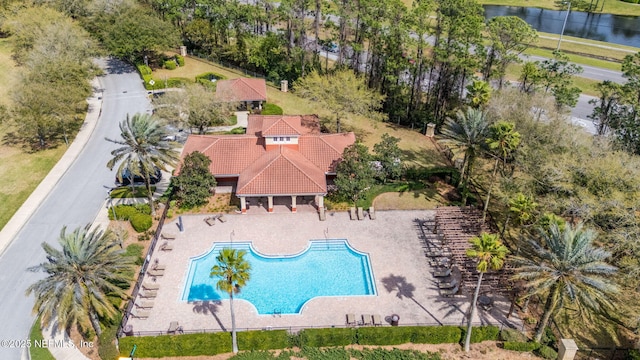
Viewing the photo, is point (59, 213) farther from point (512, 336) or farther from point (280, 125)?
point (512, 336)

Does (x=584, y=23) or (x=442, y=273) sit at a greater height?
(x=584, y=23)

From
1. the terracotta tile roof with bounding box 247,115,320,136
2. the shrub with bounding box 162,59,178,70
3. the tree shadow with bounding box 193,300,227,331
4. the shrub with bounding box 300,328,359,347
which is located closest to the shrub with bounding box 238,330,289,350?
the shrub with bounding box 300,328,359,347

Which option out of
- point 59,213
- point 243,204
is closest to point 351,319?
point 243,204

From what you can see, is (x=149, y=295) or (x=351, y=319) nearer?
(x=351, y=319)

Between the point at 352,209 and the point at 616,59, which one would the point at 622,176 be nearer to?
the point at 352,209

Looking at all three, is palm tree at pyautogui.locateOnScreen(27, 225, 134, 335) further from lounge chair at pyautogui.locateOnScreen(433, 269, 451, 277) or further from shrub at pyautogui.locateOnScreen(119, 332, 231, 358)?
lounge chair at pyautogui.locateOnScreen(433, 269, 451, 277)

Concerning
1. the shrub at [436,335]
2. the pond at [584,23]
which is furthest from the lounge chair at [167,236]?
the pond at [584,23]
